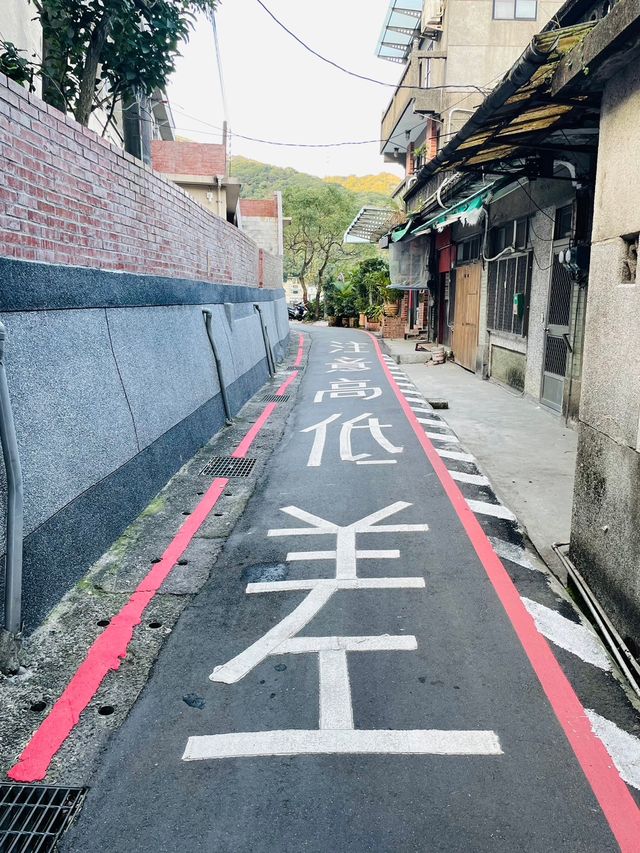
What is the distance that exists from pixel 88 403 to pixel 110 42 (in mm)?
5250

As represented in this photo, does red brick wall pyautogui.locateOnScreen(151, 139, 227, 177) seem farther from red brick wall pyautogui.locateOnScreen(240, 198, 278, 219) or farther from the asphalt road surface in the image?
the asphalt road surface

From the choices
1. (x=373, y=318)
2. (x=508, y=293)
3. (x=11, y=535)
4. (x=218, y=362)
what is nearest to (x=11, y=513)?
(x=11, y=535)

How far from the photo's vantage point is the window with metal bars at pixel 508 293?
12.1 meters

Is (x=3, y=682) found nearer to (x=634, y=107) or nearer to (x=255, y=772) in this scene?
(x=255, y=772)

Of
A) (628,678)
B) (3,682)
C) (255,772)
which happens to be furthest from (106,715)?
(628,678)

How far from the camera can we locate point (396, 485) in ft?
22.2

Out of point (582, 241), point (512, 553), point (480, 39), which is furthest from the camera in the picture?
point (480, 39)

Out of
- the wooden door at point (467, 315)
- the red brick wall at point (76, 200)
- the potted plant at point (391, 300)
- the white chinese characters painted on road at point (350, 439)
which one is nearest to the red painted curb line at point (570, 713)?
the white chinese characters painted on road at point (350, 439)

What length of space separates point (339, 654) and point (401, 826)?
48.0 inches

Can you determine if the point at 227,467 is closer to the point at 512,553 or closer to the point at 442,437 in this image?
the point at 442,437

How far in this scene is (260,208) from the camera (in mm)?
37312

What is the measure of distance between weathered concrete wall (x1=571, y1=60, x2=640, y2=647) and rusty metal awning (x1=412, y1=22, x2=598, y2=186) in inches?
25.3

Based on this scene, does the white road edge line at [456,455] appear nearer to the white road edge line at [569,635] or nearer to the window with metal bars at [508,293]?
the white road edge line at [569,635]

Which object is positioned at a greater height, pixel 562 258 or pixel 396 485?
pixel 562 258
